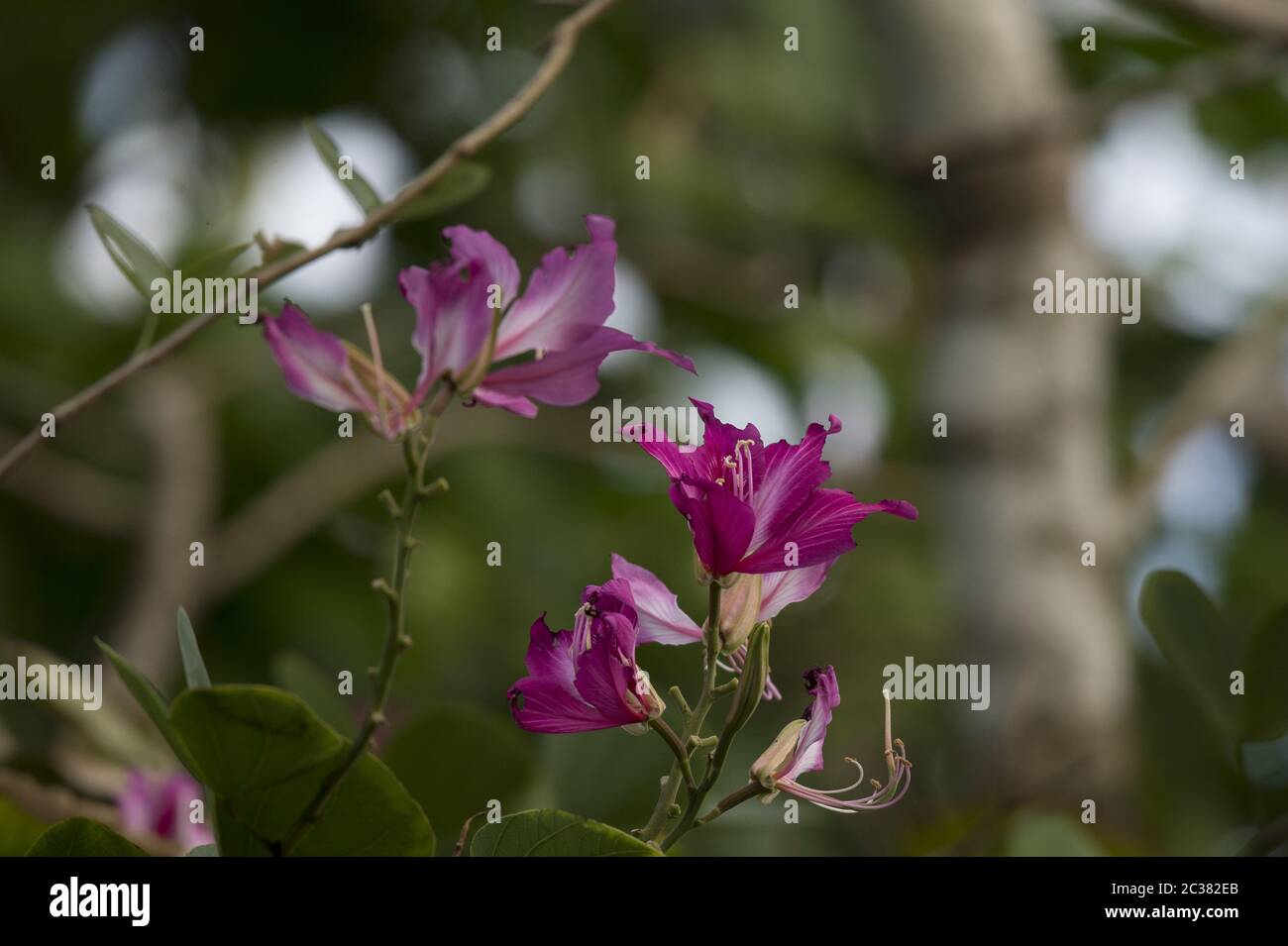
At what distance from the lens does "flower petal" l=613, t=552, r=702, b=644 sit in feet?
1.08

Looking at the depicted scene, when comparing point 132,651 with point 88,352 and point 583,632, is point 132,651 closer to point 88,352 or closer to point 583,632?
point 583,632

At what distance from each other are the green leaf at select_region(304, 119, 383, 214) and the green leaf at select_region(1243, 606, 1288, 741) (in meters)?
0.29

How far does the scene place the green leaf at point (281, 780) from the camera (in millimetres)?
271

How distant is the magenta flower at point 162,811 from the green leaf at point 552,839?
253mm

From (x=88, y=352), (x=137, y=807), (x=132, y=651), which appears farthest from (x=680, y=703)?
(x=88, y=352)

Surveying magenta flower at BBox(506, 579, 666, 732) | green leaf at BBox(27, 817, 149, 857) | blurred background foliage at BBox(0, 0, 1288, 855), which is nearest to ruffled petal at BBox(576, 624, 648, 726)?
magenta flower at BBox(506, 579, 666, 732)

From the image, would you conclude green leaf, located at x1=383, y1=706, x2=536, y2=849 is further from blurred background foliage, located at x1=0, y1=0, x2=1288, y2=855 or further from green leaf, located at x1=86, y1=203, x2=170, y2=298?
blurred background foliage, located at x1=0, y1=0, x2=1288, y2=855

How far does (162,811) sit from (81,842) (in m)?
0.21

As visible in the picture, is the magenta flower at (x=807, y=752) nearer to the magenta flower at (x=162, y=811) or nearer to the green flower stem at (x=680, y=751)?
the green flower stem at (x=680, y=751)

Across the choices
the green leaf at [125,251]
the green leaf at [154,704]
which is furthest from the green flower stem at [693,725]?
the green leaf at [125,251]

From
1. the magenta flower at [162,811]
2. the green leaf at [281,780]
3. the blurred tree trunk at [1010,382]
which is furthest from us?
the blurred tree trunk at [1010,382]

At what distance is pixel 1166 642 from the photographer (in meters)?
0.39

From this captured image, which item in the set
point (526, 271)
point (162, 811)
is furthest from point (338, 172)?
point (526, 271)

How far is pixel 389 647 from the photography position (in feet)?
0.91
